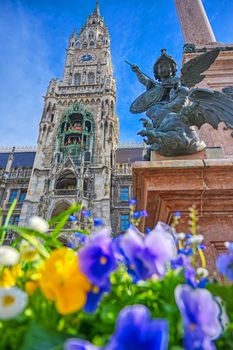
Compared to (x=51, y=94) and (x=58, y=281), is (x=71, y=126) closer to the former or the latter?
(x=51, y=94)

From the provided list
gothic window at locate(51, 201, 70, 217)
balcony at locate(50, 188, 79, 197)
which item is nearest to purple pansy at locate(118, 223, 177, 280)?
gothic window at locate(51, 201, 70, 217)

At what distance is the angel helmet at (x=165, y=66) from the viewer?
4.70m

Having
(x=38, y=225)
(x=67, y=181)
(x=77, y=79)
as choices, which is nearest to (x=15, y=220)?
(x=67, y=181)

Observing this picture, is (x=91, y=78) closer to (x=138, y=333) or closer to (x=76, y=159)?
(x=76, y=159)

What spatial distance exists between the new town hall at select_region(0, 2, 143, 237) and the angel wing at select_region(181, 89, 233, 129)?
73.2ft

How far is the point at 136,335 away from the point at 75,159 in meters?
29.9

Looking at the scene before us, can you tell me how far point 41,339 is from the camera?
66cm

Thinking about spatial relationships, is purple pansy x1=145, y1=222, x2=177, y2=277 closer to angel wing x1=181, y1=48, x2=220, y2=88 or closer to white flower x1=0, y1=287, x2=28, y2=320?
white flower x1=0, y1=287, x2=28, y2=320

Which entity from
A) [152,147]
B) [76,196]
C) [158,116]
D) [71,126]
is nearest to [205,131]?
[158,116]

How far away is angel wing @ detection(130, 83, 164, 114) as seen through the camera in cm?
466

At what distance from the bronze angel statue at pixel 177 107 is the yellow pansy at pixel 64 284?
Result: 2.98 metres

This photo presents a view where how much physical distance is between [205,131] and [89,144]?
2726 cm

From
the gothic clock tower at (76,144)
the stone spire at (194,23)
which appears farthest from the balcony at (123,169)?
the stone spire at (194,23)

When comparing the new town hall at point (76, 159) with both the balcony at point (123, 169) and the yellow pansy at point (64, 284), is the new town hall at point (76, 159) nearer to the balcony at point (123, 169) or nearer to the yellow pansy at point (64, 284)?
the balcony at point (123, 169)
